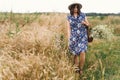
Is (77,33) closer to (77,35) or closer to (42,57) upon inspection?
(77,35)

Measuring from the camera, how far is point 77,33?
9688mm

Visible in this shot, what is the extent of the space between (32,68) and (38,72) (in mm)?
161

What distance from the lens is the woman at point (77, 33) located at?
9602 millimetres

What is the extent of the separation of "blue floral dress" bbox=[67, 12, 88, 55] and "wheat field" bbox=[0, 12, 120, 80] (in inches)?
9.7

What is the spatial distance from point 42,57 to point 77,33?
1.53m

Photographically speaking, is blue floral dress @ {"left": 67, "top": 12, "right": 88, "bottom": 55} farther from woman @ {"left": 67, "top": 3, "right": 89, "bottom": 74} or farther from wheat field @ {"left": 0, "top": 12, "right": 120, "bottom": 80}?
wheat field @ {"left": 0, "top": 12, "right": 120, "bottom": 80}

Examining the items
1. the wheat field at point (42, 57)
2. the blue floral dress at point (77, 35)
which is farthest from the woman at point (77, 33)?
the wheat field at point (42, 57)

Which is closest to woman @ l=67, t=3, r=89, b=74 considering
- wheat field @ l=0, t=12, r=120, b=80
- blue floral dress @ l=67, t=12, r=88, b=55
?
blue floral dress @ l=67, t=12, r=88, b=55

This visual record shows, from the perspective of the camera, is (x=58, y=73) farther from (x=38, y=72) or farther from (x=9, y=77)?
(x=9, y=77)

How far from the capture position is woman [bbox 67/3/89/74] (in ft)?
31.5

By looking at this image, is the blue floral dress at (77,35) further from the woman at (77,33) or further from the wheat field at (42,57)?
the wheat field at (42,57)

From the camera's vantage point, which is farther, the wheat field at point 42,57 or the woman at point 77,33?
the woman at point 77,33

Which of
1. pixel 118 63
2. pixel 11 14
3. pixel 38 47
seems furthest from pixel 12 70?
pixel 11 14

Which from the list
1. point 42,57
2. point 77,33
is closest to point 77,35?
point 77,33
